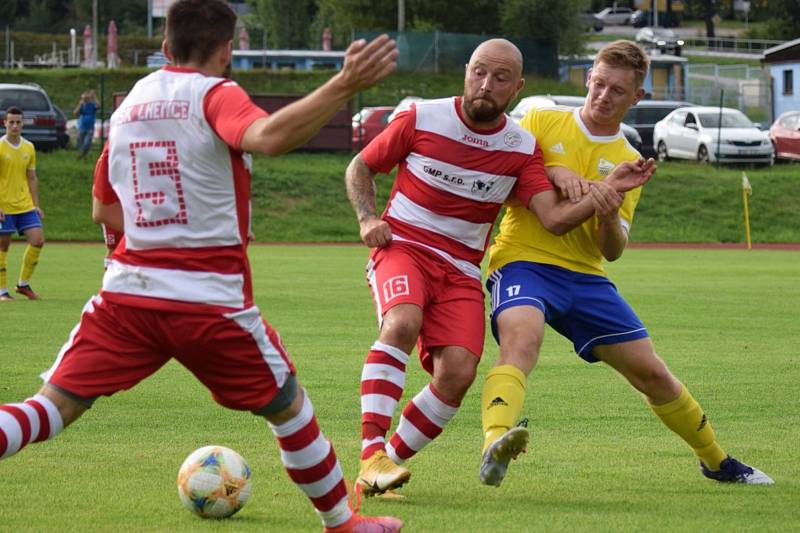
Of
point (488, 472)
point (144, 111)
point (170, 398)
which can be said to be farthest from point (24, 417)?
point (170, 398)

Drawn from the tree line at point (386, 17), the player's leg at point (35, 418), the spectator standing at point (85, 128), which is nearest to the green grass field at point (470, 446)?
the player's leg at point (35, 418)

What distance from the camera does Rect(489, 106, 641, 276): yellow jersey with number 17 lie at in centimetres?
670

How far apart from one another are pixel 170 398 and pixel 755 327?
283 inches

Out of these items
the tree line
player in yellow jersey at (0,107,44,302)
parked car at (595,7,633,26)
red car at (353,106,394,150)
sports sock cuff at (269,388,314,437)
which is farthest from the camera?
parked car at (595,7,633,26)

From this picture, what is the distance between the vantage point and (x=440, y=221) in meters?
6.56

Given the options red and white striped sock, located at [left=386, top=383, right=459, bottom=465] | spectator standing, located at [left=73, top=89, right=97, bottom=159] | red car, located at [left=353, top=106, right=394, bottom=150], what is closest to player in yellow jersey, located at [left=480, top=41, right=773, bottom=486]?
red and white striped sock, located at [left=386, top=383, right=459, bottom=465]

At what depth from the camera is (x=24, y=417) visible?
4871 mm

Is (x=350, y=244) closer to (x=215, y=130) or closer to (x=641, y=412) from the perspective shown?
(x=641, y=412)

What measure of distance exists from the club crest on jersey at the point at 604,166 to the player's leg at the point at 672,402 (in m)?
0.92

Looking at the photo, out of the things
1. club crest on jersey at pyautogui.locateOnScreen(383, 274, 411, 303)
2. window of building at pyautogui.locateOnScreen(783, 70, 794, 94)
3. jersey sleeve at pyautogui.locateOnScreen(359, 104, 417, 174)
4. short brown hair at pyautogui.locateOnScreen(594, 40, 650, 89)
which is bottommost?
club crest on jersey at pyautogui.locateOnScreen(383, 274, 411, 303)

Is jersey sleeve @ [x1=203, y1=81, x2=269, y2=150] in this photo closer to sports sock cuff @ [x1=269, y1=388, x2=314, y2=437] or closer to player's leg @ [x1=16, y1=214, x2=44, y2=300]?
sports sock cuff @ [x1=269, y1=388, x2=314, y2=437]

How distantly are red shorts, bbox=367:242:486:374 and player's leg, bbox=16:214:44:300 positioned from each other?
36.9 feet

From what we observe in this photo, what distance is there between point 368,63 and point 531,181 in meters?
2.19

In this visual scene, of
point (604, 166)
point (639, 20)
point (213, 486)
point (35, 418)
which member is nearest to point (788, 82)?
point (639, 20)
